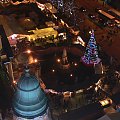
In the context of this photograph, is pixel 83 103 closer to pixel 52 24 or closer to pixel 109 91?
pixel 109 91

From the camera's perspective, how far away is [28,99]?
1758cm

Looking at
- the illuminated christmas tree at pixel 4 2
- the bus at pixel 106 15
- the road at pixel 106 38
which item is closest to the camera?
the road at pixel 106 38

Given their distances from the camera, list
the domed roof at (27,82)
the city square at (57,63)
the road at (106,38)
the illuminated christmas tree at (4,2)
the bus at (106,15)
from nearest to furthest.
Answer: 1. the domed roof at (27,82)
2. the city square at (57,63)
3. the road at (106,38)
4. the bus at (106,15)
5. the illuminated christmas tree at (4,2)

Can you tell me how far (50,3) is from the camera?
44.6 meters

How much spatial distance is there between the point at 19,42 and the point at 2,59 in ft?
29.4

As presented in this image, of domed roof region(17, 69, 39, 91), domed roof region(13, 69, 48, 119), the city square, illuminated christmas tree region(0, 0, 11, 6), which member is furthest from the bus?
domed roof region(17, 69, 39, 91)

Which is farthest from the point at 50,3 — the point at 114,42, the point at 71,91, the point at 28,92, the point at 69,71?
the point at 28,92

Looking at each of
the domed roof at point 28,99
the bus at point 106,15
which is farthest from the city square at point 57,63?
the bus at point 106,15

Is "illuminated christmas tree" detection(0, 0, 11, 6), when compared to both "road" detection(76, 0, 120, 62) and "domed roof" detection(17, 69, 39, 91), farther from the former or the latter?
"domed roof" detection(17, 69, 39, 91)

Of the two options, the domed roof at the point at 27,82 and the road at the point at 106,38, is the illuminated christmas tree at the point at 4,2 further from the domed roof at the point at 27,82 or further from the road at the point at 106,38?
the domed roof at the point at 27,82

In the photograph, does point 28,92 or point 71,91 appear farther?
point 71,91

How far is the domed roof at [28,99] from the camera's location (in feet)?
56.6

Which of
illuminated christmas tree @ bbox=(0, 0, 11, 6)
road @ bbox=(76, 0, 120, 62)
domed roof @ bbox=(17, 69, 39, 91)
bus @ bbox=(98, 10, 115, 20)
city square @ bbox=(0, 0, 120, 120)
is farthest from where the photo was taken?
illuminated christmas tree @ bbox=(0, 0, 11, 6)

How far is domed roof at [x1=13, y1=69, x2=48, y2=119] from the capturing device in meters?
17.2
